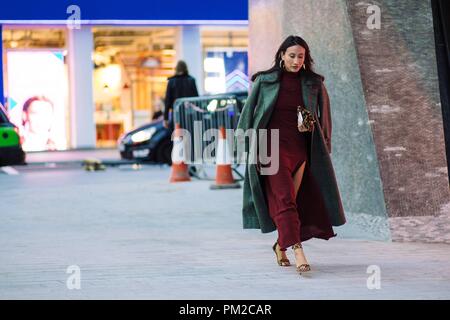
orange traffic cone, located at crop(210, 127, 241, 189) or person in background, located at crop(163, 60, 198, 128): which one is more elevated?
person in background, located at crop(163, 60, 198, 128)

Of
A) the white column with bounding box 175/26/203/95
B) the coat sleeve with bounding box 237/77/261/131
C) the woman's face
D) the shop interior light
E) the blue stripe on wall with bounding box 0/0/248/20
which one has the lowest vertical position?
the coat sleeve with bounding box 237/77/261/131

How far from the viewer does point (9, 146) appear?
20312mm

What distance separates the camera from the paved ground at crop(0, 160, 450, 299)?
7.50m

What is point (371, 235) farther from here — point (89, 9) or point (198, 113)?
point (89, 9)

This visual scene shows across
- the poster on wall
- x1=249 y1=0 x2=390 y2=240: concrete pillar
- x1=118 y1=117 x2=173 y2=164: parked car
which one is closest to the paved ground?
x1=249 y1=0 x2=390 y2=240: concrete pillar

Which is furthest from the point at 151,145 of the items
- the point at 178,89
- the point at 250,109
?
the point at 250,109

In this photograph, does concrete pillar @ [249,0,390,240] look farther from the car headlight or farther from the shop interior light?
the shop interior light

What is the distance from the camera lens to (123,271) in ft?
27.7

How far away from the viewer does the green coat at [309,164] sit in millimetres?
8422

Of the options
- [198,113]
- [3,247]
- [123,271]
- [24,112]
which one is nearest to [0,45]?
[24,112]

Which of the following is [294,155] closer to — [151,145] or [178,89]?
[178,89]

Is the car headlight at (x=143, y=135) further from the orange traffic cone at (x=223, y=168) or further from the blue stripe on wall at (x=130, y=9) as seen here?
the blue stripe on wall at (x=130, y=9)

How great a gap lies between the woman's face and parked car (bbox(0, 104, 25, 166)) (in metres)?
12.6

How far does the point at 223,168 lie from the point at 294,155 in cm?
818
